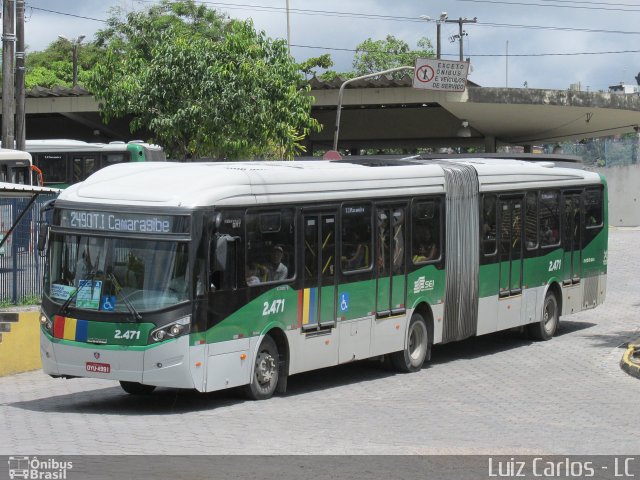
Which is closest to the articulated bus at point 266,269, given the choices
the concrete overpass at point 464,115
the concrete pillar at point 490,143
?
the concrete overpass at point 464,115

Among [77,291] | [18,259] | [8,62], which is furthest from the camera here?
[8,62]

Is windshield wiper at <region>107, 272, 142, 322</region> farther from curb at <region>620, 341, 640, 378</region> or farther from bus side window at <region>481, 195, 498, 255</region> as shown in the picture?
curb at <region>620, 341, 640, 378</region>

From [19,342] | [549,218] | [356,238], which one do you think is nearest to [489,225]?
[549,218]

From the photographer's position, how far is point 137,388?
1502cm

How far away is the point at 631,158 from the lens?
54000 mm

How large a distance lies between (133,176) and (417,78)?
26.2m

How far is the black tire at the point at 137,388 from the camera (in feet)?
48.8

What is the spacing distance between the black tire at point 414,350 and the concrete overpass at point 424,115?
2544 centimetres

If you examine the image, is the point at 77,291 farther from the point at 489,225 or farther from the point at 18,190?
the point at 489,225

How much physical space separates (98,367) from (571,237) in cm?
1156

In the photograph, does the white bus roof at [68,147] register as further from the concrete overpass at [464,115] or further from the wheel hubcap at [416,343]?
the wheel hubcap at [416,343]

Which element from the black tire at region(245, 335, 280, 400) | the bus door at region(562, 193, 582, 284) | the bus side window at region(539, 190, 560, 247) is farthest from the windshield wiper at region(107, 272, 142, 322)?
the bus door at region(562, 193, 582, 284)
